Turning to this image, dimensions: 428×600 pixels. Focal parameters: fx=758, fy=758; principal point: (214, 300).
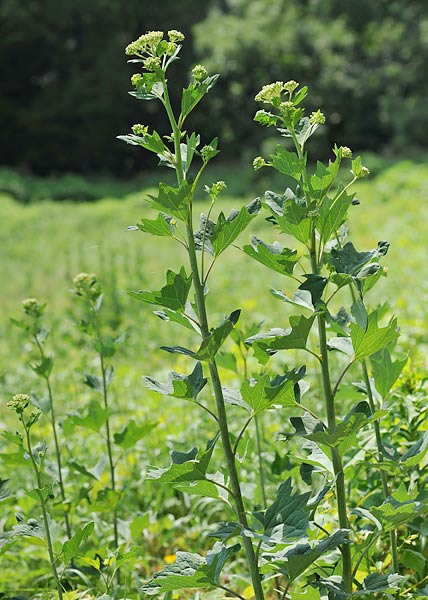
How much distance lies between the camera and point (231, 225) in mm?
1127

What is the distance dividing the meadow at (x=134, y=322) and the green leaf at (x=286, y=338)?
10 cm

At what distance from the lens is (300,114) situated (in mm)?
1142

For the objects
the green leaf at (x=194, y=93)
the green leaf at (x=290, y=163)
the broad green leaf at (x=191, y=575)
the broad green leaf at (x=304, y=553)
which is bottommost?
the broad green leaf at (x=191, y=575)

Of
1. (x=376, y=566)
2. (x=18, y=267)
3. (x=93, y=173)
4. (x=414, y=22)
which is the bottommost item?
(x=376, y=566)

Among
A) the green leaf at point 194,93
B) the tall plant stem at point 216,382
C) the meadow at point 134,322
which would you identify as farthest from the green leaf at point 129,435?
the green leaf at point 194,93

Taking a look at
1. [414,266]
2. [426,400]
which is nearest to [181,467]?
[426,400]

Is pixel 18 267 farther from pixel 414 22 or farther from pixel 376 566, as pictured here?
pixel 414 22

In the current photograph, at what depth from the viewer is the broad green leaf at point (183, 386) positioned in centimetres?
110

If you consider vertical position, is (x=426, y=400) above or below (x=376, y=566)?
above

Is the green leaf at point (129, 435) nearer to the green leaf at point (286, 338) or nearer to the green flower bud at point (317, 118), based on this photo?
the green leaf at point (286, 338)

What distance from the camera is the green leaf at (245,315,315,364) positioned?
1.07 metres

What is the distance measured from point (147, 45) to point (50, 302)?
6.33 meters

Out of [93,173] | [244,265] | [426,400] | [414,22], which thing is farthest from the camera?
[93,173]

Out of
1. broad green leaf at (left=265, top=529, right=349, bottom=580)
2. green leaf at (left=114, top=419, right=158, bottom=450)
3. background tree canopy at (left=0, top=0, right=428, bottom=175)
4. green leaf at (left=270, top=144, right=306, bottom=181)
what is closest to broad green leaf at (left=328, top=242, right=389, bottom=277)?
green leaf at (left=270, top=144, right=306, bottom=181)
